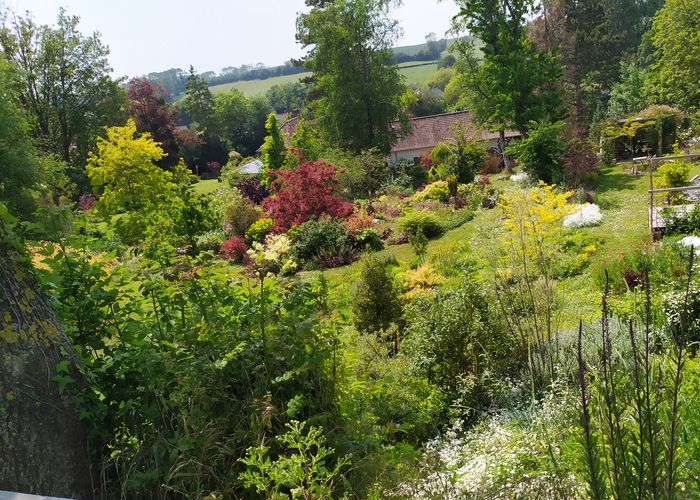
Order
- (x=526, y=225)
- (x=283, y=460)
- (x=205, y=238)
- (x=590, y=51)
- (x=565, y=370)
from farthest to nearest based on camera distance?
(x=590, y=51)
(x=205, y=238)
(x=526, y=225)
(x=565, y=370)
(x=283, y=460)

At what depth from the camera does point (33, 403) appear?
277cm

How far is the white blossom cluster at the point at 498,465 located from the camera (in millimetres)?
2814

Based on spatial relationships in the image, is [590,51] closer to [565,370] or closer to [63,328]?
[565,370]

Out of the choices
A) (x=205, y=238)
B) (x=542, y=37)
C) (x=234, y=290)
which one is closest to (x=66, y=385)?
(x=234, y=290)

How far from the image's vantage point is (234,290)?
12.6ft

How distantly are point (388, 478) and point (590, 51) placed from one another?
4162 centimetres

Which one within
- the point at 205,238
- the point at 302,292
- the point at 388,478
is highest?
the point at 302,292

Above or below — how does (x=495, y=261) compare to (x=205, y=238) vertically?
above

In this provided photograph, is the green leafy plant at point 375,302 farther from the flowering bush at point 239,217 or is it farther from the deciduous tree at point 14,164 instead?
the deciduous tree at point 14,164

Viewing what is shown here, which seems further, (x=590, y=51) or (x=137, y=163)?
(x=590, y=51)

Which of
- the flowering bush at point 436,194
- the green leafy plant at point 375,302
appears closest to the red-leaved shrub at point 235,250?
the flowering bush at point 436,194

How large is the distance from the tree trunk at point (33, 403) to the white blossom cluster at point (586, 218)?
1213 cm

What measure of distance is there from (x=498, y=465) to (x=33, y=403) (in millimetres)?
2730

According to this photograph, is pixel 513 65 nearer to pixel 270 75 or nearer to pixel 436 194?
pixel 436 194
